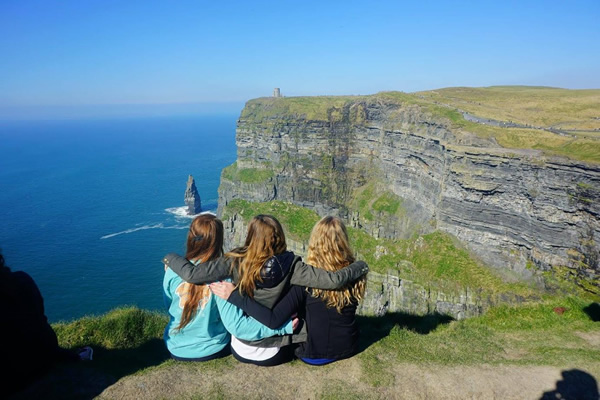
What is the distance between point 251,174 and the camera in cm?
7450

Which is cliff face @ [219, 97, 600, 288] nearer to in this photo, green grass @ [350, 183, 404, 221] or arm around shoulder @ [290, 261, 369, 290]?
green grass @ [350, 183, 404, 221]

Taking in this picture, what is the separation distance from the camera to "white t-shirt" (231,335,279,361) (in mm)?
7508

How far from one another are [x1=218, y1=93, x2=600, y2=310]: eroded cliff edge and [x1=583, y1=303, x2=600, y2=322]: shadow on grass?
1810cm

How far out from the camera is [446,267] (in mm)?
36062

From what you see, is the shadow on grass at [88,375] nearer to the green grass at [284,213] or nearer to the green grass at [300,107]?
the green grass at [284,213]

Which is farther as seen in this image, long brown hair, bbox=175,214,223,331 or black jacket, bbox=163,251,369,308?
long brown hair, bbox=175,214,223,331

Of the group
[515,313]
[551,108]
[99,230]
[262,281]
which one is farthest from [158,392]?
[99,230]

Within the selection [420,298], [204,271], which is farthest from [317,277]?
[420,298]

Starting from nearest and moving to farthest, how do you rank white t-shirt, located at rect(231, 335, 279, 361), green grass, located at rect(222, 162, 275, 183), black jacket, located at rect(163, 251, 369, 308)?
black jacket, located at rect(163, 251, 369, 308) → white t-shirt, located at rect(231, 335, 279, 361) → green grass, located at rect(222, 162, 275, 183)

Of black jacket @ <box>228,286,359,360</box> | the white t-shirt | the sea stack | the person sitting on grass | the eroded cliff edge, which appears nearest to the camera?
the person sitting on grass

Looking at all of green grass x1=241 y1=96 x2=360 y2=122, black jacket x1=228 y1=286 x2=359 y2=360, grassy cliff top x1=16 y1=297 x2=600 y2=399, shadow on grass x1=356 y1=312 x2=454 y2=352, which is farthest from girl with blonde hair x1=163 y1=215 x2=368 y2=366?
green grass x1=241 y1=96 x2=360 y2=122

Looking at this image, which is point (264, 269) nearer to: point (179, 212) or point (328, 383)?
point (328, 383)

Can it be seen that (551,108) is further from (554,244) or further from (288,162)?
(288,162)

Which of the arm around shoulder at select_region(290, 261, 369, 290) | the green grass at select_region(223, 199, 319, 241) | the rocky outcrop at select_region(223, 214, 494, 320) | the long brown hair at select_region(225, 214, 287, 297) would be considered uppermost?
the long brown hair at select_region(225, 214, 287, 297)
